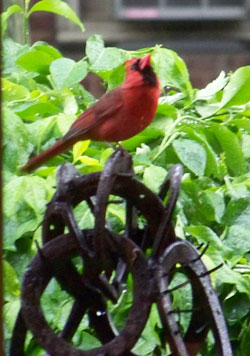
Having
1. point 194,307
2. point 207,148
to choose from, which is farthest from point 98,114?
point 207,148

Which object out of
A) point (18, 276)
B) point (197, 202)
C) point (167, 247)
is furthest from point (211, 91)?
point (167, 247)

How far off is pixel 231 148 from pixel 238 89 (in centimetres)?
13

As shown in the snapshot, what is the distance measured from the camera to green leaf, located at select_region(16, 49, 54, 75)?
2139 millimetres

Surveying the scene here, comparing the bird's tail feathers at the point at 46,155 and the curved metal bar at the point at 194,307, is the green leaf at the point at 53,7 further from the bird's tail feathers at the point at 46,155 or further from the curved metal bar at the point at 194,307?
the curved metal bar at the point at 194,307

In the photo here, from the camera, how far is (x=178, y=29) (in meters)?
7.10

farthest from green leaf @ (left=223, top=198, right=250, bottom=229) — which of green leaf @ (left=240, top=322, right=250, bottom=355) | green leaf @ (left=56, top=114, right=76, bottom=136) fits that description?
green leaf @ (left=56, top=114, right=76, bottom=136)

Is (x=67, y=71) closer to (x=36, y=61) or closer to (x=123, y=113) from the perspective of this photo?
(x=36, y=61)

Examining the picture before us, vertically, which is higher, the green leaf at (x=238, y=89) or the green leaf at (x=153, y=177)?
the green leaf at (x=238, y=89)

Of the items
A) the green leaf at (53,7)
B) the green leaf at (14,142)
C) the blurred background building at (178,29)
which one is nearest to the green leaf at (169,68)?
the green leaf at (53,7)

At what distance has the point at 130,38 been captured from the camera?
693 cm

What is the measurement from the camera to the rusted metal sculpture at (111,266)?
1330 millimetres

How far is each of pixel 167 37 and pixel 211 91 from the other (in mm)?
4966

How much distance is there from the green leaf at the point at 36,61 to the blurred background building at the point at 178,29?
439 cm

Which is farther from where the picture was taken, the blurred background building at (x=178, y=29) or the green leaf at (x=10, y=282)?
the blurred background building at (x=178, y=29)
